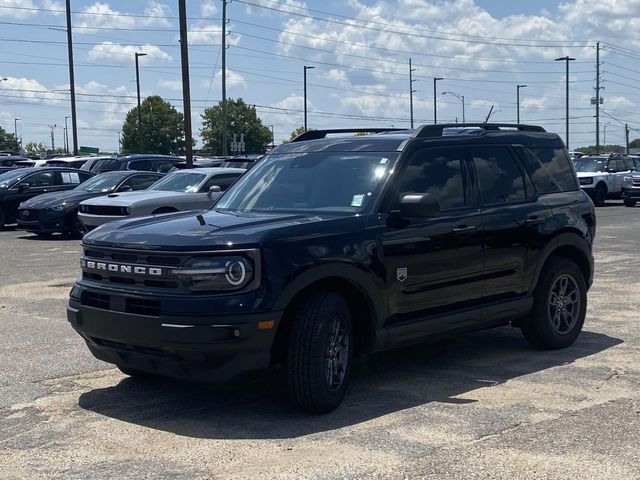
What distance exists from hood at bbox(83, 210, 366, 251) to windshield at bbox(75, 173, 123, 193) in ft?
44.0

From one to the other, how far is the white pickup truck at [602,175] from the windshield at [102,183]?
18.2 meters

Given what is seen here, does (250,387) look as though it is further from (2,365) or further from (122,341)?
(2,365)

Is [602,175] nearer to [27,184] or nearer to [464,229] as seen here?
[27,184]

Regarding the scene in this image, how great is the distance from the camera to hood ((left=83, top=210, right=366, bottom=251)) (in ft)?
17.9

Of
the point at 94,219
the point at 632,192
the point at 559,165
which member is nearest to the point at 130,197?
the point at 94,219

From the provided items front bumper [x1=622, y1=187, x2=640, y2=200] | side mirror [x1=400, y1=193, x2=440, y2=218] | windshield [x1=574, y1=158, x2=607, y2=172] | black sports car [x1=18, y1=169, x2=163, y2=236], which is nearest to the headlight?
side mirror [x1=400, y1=193, x2=440, y2=218]

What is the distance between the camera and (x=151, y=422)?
18.5ft

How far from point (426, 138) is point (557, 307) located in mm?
2074

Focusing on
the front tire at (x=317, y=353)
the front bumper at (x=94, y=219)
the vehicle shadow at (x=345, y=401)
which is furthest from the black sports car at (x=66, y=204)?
the front tire at (x=317, y=353)

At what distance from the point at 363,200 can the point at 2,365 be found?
3269 mm

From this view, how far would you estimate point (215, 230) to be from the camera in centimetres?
568

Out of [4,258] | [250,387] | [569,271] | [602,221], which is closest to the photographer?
[250,387]

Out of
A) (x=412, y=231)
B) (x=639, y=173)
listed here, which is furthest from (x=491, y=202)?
(x=639, y=173)

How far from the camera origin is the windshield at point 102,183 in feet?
63.4
